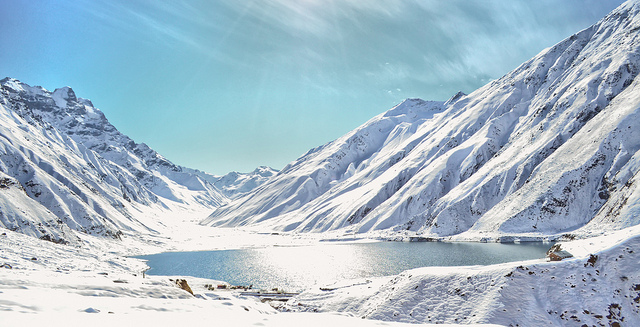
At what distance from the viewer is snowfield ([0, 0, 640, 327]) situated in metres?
19.3

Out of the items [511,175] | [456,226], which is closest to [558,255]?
[456,226]

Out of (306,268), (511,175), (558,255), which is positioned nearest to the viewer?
(558,255)

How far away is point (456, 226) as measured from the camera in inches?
5079

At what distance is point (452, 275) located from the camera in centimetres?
2816

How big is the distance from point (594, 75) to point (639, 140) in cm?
6343

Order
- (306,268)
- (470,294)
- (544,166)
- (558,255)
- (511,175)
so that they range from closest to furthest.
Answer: (470,294)
(558,255)
(306,268)
(544,166)
(511,175)

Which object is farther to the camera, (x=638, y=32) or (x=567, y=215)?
(x=638, y=32)

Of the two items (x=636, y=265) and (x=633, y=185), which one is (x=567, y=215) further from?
(x=636, y=265)

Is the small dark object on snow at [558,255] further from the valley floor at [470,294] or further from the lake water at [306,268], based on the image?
the lake water at [306,268]

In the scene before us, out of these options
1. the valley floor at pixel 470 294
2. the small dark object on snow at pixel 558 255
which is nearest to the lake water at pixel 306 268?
the valley floor at pixel 470 294

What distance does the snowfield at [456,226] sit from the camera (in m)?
19.3

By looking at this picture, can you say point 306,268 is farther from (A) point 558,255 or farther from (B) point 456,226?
(B) point 456,226

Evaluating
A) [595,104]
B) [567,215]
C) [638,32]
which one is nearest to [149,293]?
[567,215]

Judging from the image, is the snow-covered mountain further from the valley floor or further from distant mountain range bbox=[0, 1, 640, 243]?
the valley floor
